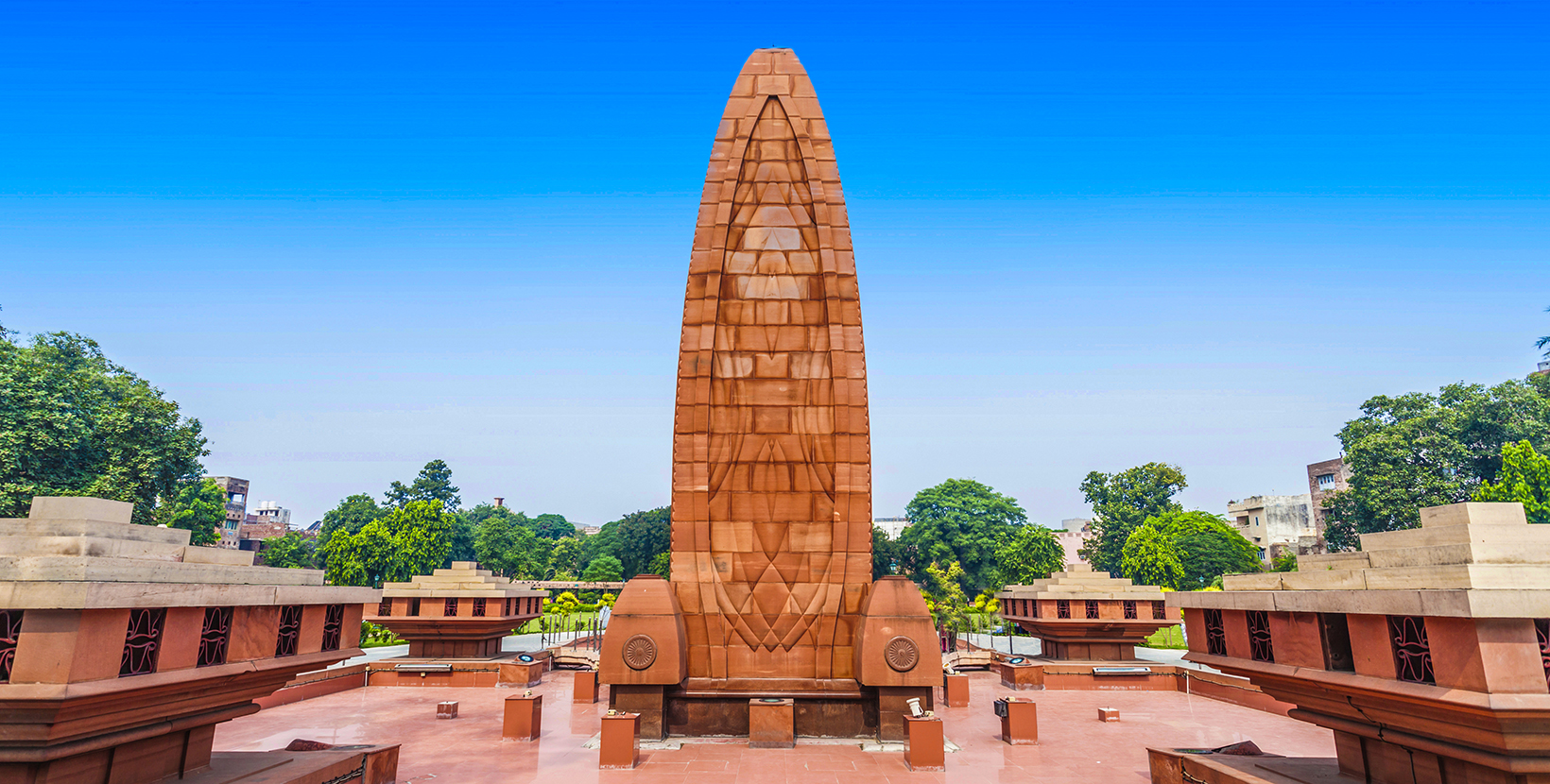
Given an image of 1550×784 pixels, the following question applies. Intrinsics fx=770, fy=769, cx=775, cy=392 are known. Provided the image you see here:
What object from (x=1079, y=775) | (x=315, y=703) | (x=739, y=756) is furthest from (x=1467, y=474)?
(x=315, y=703)

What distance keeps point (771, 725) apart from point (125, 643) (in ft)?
33.1

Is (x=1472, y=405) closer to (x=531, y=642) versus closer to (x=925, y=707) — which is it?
(x=925, y=707)

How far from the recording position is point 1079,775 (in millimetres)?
12703

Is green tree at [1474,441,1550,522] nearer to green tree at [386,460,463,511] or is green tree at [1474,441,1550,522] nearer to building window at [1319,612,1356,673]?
building window at [1319,612,1356,673]

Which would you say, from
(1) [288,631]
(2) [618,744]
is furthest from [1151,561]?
(1) [288,631]

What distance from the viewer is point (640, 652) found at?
1487 cm

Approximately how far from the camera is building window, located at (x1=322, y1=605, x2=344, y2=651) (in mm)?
10328

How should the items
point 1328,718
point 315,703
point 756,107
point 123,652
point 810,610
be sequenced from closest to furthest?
point 123,652
point 1328,718
point 810,610
point 756,107
point 315,703

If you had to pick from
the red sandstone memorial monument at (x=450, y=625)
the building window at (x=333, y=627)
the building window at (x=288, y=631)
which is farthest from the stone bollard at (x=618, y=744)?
the red sandstone memorial monument at (x=450, y=625)

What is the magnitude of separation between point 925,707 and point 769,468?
5.66m

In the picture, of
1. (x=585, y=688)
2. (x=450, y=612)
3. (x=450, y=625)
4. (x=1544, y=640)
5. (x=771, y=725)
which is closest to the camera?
(x=1544, y=640)

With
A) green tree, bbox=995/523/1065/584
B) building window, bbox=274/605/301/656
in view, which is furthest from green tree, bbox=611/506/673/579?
building window, bbox=274/605/301/656

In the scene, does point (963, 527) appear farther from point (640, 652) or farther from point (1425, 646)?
point (1425, 646)

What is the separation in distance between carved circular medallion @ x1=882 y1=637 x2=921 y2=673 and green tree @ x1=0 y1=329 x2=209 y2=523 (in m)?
29.5
